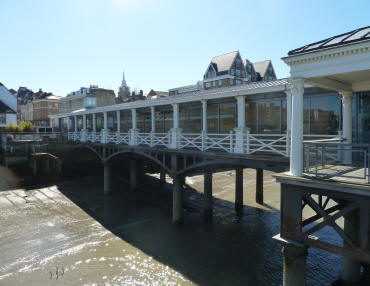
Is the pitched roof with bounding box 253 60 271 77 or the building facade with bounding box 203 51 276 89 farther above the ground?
the pitched roof with bounding box 253 60 271 77

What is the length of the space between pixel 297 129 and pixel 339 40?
261cm

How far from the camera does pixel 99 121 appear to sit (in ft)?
95.0

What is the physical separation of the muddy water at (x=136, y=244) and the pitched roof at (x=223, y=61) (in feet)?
105

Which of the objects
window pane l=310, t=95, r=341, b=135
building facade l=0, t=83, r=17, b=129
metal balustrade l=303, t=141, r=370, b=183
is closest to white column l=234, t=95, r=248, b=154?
metal balustrade l=303, t=141, r=370, b=183

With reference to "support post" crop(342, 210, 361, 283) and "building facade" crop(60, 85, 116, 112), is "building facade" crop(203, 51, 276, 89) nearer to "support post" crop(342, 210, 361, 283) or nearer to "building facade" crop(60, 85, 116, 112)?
"building facade" crop(60, 85, 116, 112)

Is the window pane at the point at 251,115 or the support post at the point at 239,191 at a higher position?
the window pane at the point at 251,115

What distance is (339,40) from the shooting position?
7.25 m

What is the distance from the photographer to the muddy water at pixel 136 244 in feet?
36.2

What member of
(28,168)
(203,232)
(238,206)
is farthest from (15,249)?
(28,168)

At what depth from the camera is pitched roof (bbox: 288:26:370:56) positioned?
671cm

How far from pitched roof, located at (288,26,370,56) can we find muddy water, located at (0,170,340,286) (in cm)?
866

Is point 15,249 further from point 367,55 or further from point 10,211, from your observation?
point 367,55

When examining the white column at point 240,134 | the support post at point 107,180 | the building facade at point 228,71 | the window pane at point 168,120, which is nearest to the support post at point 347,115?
the white column at point 240,134

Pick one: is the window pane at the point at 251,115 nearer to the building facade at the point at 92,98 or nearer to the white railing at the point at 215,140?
the white railing at the point at 215,140
